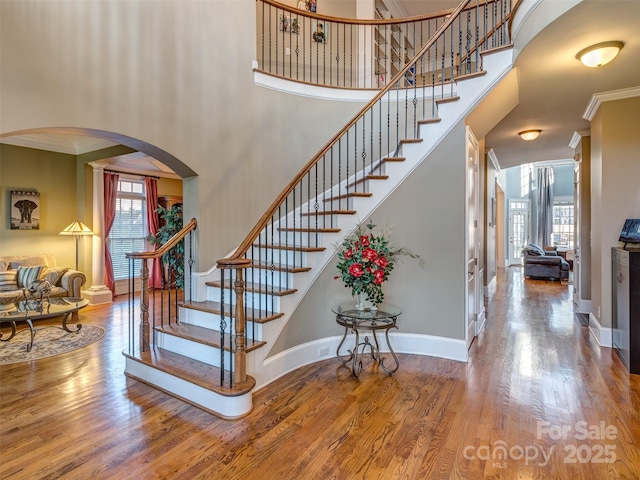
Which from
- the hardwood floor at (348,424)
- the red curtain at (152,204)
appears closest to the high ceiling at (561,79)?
the red curtain at (152,204)

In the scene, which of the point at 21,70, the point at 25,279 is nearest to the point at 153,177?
the point at 25,279

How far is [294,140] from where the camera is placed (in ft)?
15.3

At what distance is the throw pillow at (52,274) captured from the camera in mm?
5473

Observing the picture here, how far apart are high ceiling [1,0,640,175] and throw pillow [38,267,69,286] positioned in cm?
206

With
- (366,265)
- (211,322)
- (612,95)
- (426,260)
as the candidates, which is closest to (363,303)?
(366,265)

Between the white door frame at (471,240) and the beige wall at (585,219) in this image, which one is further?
the beige wall at (585,219)

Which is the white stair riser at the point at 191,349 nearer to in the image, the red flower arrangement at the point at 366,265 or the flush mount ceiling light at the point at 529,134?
the red flower arrangement at the point at 366,265

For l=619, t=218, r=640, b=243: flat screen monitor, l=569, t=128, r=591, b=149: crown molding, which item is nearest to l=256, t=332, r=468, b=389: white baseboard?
l=619, t=218, r=640, b=243: flat screen monitor

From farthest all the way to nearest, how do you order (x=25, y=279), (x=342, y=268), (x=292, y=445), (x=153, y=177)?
1. (x=153, y=177)
2. (x=25, y=279)
3. (x=342, y=268)
4. (x=292, y=445)

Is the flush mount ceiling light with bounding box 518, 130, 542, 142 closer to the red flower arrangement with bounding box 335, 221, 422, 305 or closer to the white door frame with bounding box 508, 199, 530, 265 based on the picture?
the red flower arrangement with bounding box 335, 221, 422, 305

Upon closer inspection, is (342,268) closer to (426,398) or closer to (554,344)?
(426,398)

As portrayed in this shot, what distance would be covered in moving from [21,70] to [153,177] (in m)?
5.15

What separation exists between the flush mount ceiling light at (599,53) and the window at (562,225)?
37.0ft

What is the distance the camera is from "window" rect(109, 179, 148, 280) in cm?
711
